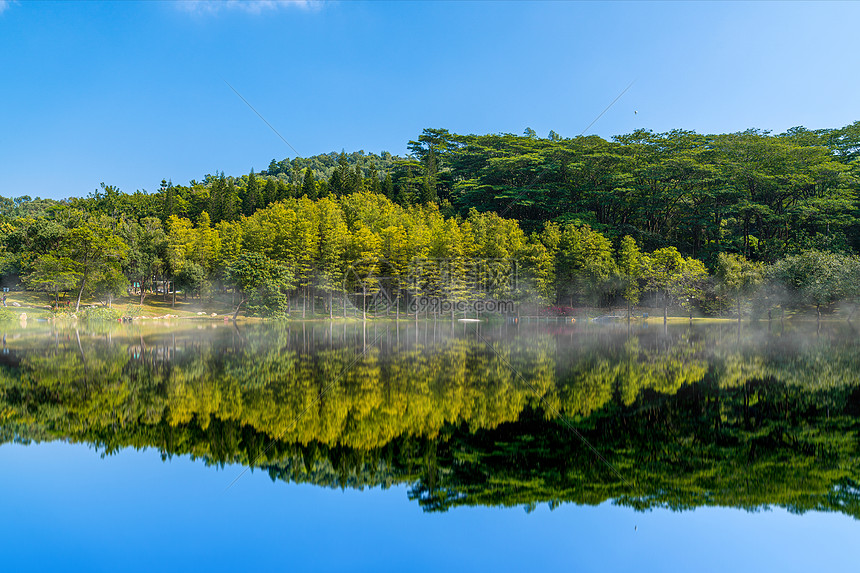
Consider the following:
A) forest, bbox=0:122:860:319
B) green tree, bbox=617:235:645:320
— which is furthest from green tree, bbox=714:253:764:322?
green tree, bbox=617:235:645:320

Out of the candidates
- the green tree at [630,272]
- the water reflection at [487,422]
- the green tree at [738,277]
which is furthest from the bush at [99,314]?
the green tree at [738,277]

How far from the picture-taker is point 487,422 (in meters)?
7.07

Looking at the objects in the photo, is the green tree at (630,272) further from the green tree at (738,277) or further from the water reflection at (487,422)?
the water reflection at (487,422)

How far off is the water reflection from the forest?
82.2 ft

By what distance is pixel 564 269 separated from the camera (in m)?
42.1

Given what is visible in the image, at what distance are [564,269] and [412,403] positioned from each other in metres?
36.0

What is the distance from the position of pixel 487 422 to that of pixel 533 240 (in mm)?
36874

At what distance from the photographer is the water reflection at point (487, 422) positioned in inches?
200

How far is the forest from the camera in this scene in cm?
3603

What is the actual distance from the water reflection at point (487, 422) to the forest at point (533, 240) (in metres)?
25.0

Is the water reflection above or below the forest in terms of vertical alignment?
below

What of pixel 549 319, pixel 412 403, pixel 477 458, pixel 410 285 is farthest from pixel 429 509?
pixel 549 319

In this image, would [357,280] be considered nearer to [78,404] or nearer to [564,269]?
[564,269]

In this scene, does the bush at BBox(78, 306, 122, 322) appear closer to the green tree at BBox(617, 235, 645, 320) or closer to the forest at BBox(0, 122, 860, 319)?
the forest at BBox(0, 122, 860, 319)
